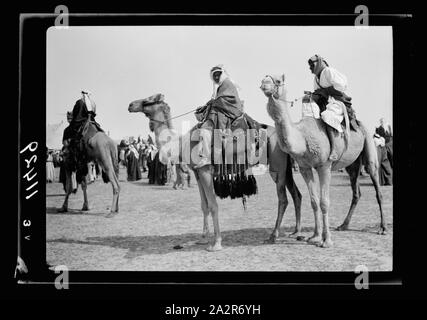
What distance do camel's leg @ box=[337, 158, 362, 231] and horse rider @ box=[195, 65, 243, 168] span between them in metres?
2.02

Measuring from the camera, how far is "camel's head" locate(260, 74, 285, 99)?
22.5 feet

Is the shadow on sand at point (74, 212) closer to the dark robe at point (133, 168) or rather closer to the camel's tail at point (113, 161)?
the camel's tail at point (113, 161)

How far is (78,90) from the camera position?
7.66m

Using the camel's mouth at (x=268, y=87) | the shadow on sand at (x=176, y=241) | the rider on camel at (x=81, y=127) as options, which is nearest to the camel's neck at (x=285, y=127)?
the camel's mouth at (x=268, y=87)

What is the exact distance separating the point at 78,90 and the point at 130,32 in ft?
3.73

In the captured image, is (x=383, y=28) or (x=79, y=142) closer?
(x=383, y=28)

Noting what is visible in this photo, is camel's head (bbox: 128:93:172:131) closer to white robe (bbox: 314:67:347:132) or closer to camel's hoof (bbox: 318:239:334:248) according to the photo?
white robe (bbox: 314:67:347:132)

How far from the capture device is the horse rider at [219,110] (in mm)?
7266

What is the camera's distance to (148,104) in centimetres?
768

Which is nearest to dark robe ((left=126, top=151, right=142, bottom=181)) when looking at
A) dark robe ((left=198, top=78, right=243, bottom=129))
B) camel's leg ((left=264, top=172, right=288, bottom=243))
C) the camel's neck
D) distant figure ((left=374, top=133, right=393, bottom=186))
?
dark robe ((left=198, top=78, right=243, bottom=129))

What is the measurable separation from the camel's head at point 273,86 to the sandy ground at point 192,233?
1386 millimetres

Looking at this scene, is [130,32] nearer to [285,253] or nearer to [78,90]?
[78,90]
